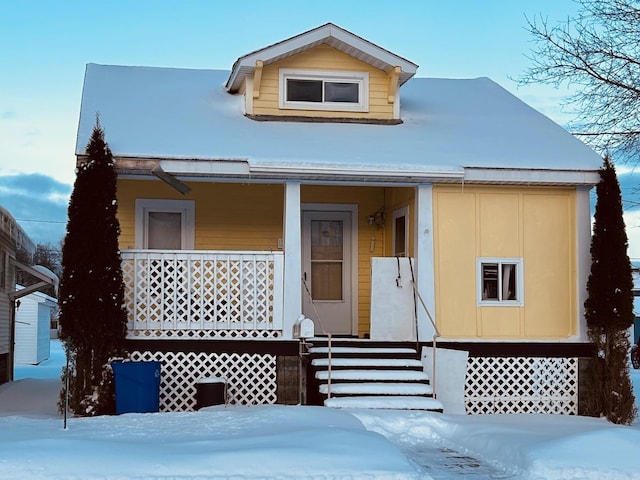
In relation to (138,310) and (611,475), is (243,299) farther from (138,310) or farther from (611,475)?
(611,475)

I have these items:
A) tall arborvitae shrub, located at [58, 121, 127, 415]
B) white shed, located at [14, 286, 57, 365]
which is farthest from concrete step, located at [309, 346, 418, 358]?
white shed, located at [14, 286, 57, 365]

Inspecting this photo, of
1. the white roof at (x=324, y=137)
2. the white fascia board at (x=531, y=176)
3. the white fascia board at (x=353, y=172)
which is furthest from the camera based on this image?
the white fascia board at (x=531, y=176)

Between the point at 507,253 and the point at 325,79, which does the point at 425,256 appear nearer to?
the point at 507,253

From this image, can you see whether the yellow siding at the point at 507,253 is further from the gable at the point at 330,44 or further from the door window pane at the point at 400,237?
the gable at the point at 330,44

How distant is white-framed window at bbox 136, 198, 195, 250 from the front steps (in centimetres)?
325

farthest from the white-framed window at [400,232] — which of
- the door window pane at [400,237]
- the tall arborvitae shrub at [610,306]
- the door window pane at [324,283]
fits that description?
the tall arborvitae shrub at [610,306]

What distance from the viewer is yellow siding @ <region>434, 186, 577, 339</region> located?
45.4 ft

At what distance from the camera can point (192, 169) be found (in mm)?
12914

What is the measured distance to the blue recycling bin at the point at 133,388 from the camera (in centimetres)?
1193

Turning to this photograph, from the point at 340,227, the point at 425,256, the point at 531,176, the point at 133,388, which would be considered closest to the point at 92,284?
the point at 133,388

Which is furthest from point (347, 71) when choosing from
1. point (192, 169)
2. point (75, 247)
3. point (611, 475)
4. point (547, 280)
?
point (611, 475)

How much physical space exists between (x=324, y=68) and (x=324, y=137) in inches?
66.5

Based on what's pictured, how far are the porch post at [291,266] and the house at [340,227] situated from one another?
0.9 inches

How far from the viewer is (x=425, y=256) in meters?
13.7
